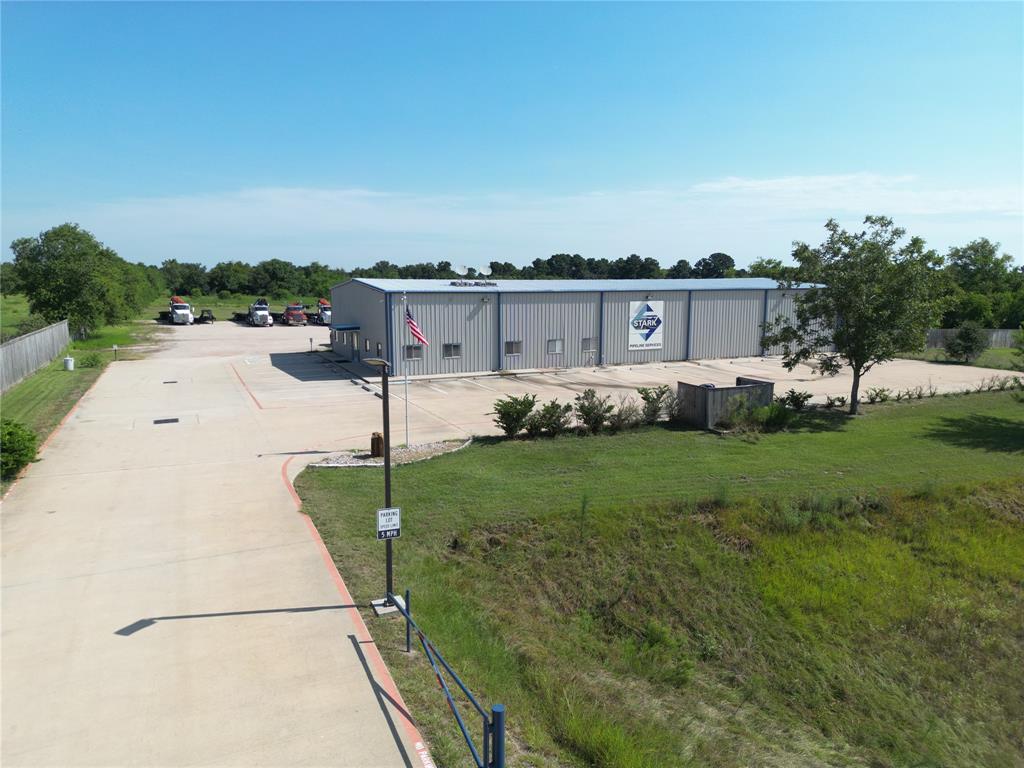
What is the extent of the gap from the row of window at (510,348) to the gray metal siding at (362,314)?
51.4 inches

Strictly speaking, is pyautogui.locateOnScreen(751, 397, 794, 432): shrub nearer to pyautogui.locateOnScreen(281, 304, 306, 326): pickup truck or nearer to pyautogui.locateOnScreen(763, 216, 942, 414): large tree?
pyautogui.locateOnScreen(763, 216, 942, 414): large tree

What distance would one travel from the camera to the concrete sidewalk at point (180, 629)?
690 centimetres

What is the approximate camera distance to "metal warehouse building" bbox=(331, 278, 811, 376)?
32906 mm

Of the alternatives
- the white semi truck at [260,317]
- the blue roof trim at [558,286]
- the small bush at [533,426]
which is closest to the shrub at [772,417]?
the small bush at [533,426]

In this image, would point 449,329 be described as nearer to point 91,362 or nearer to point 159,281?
point 91,362

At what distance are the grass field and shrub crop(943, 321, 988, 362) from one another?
1002 inches

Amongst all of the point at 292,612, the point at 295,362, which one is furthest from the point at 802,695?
the point at 295,362

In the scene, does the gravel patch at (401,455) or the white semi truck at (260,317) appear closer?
the gravel patch at (401,455)

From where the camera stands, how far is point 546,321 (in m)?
35.8

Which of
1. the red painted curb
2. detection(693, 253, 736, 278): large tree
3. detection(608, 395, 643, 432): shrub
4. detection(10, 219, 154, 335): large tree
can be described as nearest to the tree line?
detection(10, 219, 154, 335): large tree

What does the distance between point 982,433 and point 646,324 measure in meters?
18.9

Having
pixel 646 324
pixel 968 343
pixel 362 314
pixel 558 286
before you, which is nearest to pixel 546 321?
pixel 558 286

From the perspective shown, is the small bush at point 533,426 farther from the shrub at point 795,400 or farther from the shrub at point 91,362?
the shrub at point 91,362

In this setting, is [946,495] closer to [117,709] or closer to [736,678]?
[736,678]
